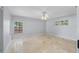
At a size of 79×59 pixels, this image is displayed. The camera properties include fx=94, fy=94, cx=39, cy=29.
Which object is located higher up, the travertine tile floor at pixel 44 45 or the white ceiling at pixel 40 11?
the white ceiling at pixel 40 11

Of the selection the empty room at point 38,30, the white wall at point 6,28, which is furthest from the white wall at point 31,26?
the white wall at point 6,28

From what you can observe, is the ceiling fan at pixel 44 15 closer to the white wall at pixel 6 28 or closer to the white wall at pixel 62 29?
the white wall at pixel 62 29

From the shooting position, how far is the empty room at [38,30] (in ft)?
4.93

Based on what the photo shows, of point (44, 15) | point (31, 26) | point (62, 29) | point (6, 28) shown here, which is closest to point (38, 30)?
point (31, 26)

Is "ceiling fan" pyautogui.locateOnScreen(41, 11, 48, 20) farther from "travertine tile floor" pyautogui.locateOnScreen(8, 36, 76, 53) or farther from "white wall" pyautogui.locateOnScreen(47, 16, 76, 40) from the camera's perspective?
"travertine tile floor" pyautogui.locateOnScreen(8, 36, 76, 53)

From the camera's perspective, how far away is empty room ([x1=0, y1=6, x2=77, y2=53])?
150 cm

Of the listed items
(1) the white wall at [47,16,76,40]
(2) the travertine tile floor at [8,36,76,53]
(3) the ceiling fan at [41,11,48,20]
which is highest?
(3) the ceiling fan at [41,11,48,20]

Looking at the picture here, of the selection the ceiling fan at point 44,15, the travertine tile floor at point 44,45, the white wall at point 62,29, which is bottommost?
the travertine tile floor at point 44,45

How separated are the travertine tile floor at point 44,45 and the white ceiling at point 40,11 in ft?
1.29

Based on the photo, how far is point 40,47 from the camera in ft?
5.27

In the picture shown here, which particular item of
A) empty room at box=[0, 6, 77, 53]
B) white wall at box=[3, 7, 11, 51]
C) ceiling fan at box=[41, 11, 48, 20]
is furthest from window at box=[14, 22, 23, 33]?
ceiling fan at box=[41, 11, 48, 20]

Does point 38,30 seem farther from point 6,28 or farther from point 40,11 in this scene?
point 6,28

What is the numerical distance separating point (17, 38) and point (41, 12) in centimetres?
59
